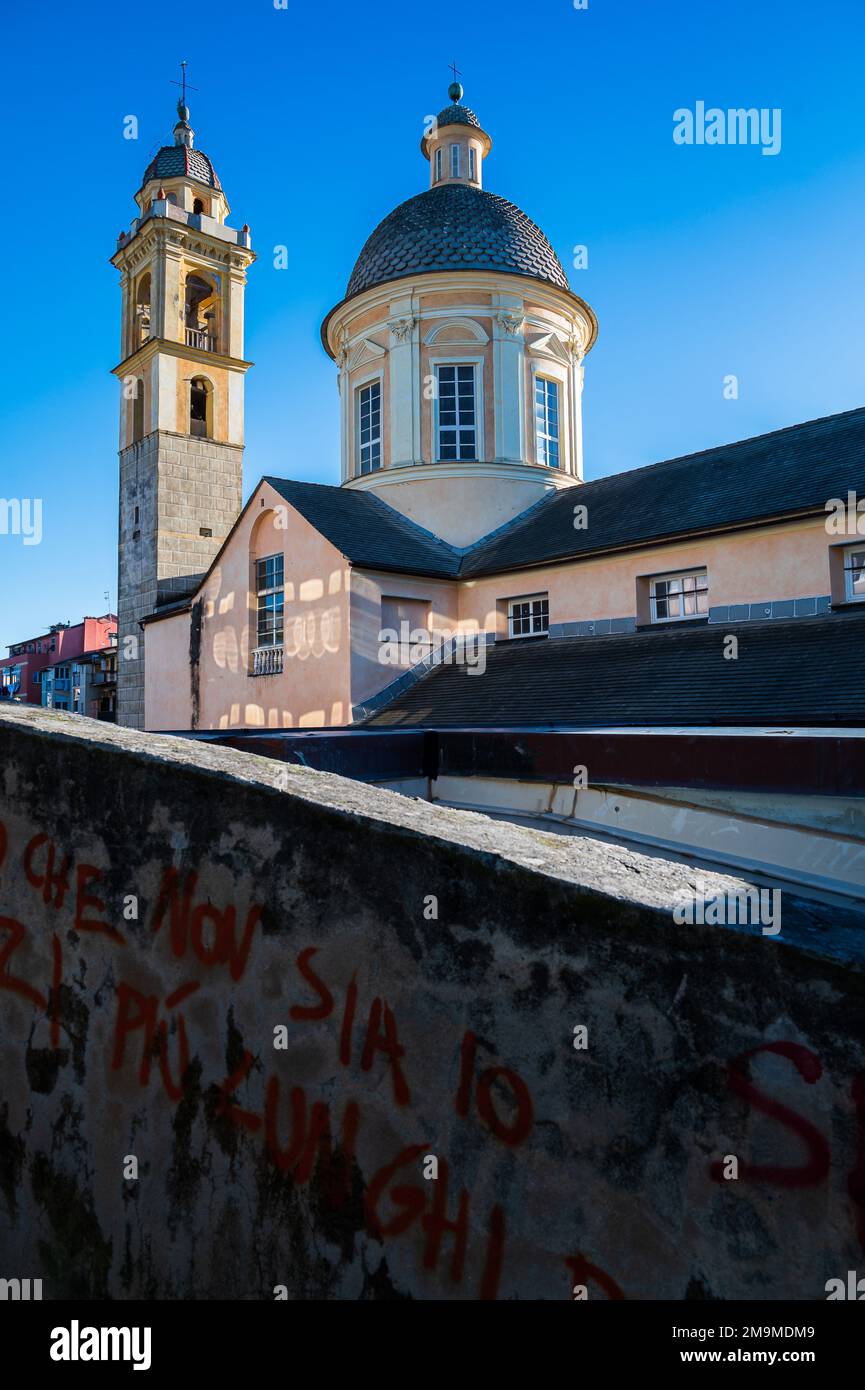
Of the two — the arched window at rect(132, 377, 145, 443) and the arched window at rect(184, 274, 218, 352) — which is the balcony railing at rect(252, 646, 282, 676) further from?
the arched window at rect(184, 274, 218, 352)

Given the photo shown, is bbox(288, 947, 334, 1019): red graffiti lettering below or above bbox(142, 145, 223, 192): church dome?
below

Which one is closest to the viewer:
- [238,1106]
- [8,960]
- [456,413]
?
[238,1106]

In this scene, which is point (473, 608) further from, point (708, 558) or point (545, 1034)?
point (545, 1034)

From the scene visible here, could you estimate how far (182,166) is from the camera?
29.4 m

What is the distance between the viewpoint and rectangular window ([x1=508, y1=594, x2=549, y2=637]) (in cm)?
1762

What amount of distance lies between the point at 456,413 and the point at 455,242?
4308 millimetres

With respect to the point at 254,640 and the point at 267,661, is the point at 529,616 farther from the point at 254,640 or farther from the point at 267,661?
the point at 254,640

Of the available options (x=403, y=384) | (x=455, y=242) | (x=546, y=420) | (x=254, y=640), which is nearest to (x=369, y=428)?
(x=403, y=384)

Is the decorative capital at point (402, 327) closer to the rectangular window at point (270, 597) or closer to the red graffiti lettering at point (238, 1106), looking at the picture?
the rectangular window at point (270, 597)

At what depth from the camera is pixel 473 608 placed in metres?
18.9

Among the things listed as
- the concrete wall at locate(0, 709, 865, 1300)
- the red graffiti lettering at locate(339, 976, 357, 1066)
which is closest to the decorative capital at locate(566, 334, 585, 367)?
the concrete wall at locate(0, 709, 865, 1300)

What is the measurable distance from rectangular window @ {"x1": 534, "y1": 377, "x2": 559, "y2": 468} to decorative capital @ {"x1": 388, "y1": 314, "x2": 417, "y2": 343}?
343 centimetres

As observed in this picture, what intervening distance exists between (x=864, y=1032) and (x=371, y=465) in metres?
21.7

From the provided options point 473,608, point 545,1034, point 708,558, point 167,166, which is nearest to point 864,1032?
point 545,1034
